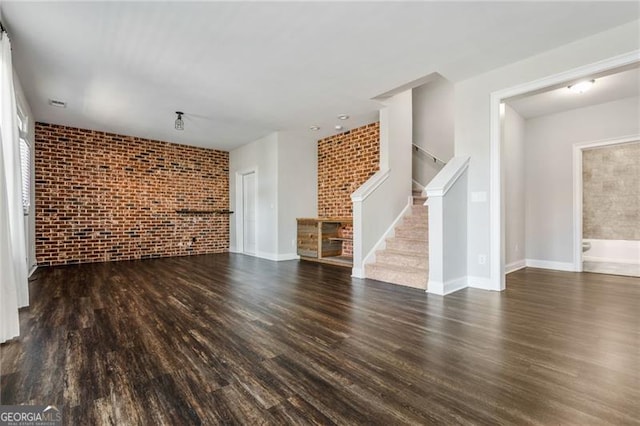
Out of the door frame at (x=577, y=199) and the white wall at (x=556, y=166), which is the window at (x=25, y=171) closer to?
the white wall at (x=556, y=166)

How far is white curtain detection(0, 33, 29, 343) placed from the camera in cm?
207

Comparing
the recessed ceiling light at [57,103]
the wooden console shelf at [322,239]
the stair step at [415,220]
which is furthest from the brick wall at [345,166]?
the recessed ceiling light at [57,103]

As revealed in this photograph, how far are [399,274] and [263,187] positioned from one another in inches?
142

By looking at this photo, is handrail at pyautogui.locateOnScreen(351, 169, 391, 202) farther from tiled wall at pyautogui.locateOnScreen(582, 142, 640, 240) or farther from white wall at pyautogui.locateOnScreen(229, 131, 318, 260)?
tiled wall at pyautogui.locateOnScreen(582, 142, 640, 240)

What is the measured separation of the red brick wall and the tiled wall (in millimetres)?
7978

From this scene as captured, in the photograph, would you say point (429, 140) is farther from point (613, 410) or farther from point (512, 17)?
point (613, 410)

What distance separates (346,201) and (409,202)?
1.26 m

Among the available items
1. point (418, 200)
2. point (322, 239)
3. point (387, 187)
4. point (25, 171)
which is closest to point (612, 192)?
point (418, 200)

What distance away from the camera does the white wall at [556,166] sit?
4473 mm

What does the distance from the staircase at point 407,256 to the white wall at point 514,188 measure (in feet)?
4.27

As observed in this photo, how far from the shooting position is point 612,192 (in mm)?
6250

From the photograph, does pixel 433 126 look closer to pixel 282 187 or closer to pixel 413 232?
pixel 413 232

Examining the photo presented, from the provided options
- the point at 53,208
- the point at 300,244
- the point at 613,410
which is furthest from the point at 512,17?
the point at 53,208

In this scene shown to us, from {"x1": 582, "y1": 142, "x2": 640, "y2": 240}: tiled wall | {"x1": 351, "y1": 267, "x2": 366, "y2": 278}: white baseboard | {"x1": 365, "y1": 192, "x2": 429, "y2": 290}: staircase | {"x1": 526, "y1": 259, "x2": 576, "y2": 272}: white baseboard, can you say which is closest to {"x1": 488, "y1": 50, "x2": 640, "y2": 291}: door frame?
{"x1": 365, "y1": 192, "x2": 429, "y2": 290}: staircase
